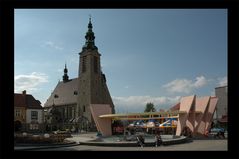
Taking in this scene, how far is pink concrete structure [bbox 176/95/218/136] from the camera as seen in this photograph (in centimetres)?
2814

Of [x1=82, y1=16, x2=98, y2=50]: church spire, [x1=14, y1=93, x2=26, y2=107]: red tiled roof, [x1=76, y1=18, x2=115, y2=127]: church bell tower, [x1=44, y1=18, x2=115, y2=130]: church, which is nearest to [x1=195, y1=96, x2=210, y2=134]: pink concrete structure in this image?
[x1=14, y1=93, x2=26, y2=107]: red tiled roof

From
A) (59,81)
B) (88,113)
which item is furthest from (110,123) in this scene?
(59,81)

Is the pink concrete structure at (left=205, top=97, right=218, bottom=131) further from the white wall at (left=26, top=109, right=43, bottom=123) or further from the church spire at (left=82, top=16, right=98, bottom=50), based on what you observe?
the church spire at (left=82, top=16, right=98, bottom=50)

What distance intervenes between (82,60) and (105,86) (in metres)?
8.96

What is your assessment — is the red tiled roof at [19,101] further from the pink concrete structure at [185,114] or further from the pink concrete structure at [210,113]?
the pink concrete structure at [210,113]

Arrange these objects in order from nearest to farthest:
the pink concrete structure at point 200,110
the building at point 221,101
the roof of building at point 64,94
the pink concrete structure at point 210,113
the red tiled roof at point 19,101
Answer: the pink concrete structure at point 200,110, the pink concrete structure at point 210,113, the red tiled roof at point 19,101, the building at point 221,101, the roof of building at point 64,94

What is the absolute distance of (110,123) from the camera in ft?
105

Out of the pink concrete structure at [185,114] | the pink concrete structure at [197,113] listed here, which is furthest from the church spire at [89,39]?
the pink concrete structure at [185,114]

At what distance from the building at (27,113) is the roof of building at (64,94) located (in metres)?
23.1

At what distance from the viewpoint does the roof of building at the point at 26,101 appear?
53.7 meters
